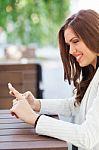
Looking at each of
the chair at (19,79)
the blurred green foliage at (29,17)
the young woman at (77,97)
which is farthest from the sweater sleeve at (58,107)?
the blurred green foliage at (29,17)

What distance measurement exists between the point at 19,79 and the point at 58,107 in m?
1.16

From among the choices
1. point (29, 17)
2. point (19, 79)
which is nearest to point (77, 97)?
point (19, 79)

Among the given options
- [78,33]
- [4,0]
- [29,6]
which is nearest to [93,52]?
[78,33]

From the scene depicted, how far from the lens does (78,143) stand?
1.50 m

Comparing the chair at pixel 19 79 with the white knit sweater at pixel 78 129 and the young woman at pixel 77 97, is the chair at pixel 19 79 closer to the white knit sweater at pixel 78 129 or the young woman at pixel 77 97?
the young woman at pixel 77 97

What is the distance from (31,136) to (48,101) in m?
0.43

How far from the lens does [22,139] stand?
1562 millimetres

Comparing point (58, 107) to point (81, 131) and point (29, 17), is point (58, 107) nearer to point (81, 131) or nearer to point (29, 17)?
point (81, 131)

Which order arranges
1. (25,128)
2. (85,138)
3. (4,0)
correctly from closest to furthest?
(85,138), (25,128), (4,0)

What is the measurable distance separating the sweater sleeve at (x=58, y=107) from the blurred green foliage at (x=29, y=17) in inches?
105

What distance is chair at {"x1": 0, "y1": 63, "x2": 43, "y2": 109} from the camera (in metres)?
3.15

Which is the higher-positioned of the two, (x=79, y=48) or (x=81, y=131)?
(x=79, y=48)

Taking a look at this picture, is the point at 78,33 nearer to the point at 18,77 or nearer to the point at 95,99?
the point at 95,99

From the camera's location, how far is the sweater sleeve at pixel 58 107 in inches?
78.2
